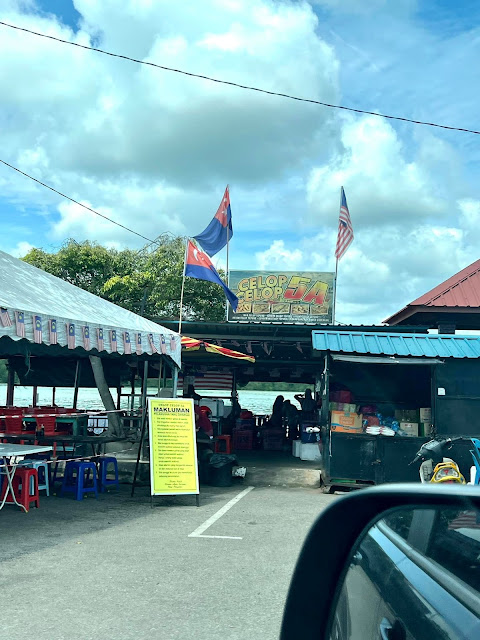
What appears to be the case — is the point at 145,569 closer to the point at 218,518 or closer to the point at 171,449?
the point at 218,518

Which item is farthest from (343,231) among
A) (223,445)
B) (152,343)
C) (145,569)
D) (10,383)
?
(145,569)

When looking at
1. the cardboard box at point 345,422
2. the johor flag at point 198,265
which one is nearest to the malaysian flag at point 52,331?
the johor flag at point 198,265

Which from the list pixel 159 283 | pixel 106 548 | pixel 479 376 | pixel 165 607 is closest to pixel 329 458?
pixel 479 376

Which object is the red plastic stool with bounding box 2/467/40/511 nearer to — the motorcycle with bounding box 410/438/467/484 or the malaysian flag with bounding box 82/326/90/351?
the malaysian flag with bounding box 82/326/90/351

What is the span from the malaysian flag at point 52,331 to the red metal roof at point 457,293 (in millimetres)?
11033

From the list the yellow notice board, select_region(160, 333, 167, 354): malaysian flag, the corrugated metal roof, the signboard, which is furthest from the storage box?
the yellow notice board

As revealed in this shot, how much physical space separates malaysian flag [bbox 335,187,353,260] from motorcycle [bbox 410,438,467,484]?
9.95 meters

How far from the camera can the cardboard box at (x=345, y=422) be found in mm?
11547

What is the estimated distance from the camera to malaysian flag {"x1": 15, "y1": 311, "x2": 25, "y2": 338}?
780 centimetres

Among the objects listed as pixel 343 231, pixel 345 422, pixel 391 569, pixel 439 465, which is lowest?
pixel 439 465

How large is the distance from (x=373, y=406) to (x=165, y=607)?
777 cm

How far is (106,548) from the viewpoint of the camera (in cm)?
A: 699

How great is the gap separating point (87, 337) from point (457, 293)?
11527 mm

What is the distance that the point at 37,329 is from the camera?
8.21m
